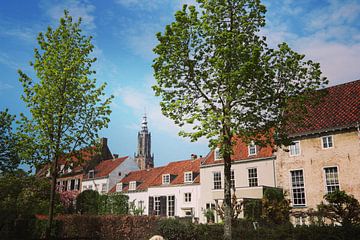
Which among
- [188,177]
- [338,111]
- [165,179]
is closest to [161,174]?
[165,179]

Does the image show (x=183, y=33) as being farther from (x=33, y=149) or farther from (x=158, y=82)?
(x=33, y=149)

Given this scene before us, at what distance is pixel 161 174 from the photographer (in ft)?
152

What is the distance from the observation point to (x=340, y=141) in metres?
24.1

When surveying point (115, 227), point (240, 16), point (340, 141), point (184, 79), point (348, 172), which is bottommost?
point (115, 227)

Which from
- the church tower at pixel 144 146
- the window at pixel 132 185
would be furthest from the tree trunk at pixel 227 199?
the church tower at pixel 144 146

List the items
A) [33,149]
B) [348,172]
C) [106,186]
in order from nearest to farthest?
[33,149] < [348,172] < [106,186]

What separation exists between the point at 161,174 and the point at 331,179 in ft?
86.7

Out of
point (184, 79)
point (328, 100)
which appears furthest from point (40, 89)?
point (328, 100)

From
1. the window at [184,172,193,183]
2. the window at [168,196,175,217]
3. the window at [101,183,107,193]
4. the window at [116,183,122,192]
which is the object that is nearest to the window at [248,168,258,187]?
the window at [184,172,193,183]

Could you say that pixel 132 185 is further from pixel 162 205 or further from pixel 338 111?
pixel 338 111

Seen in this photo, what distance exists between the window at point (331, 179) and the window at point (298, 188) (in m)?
2.02

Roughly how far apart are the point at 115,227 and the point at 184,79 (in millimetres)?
11100

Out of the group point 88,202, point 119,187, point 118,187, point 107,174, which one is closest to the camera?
point 88,202

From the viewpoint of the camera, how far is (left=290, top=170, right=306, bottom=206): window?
26141 millimetres
